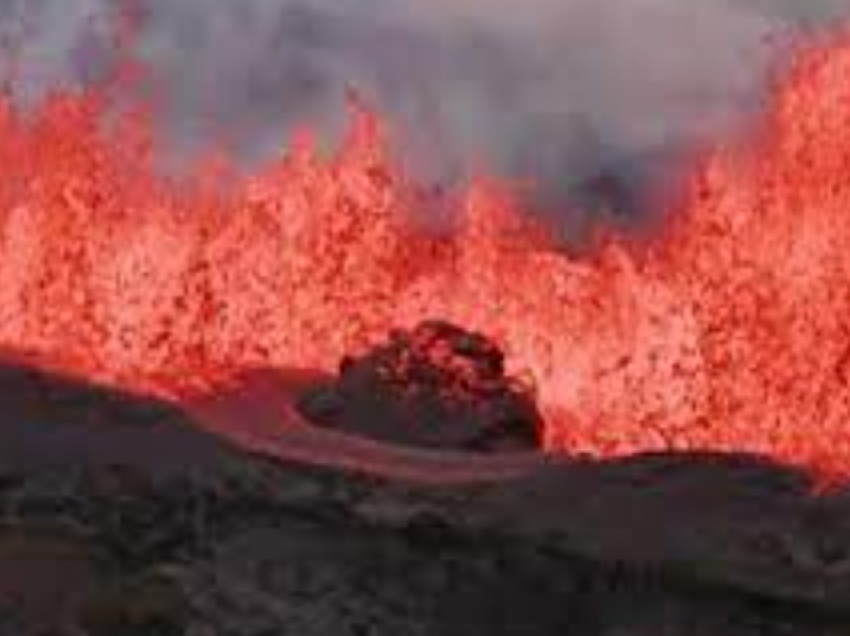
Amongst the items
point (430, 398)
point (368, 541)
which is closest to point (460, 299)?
point (430, 398)

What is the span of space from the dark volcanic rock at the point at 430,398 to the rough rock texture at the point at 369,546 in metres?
5.49

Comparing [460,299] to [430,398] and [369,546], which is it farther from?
[369,546]

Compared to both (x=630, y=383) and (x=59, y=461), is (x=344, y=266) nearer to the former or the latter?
(x=630, y=383)

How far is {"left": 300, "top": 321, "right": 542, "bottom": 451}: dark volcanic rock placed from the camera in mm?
21250

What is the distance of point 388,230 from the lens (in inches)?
1107

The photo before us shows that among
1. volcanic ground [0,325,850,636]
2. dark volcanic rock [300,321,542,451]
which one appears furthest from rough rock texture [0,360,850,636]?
dark volcanic rock [300,321,542,451]

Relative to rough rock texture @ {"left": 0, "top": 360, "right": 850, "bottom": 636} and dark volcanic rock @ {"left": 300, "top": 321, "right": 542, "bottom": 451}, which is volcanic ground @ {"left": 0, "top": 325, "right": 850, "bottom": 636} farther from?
dark volcanic rock @ {"left": 300, "top": 321, "right": 542, "bottom": 451}

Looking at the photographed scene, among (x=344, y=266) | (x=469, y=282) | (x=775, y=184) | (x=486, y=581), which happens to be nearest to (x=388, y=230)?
(x=344, y=266)

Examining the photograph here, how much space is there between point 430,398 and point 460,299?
8.87 metres

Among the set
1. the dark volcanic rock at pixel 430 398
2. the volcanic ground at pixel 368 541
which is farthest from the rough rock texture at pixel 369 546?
the dark volcanic rock at pixel 430 398

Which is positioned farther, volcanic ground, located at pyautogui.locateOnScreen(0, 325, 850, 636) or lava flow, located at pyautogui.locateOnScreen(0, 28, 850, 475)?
lava flow, located at pyautogui.locateOnScreen(0, 28, 850, 475)

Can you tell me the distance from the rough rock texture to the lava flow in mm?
1335

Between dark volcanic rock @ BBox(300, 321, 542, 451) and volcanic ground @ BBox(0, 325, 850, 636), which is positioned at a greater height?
dark volcanic rock @ BBox(300, 321, 542, 451)

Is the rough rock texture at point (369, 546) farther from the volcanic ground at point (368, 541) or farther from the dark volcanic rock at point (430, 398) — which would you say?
the dark volcanic rock at point (430, 398)
